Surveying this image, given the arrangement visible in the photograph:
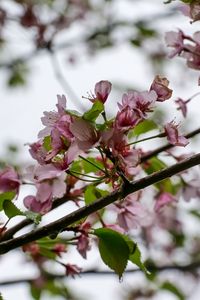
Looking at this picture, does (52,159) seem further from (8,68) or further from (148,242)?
(8,68)

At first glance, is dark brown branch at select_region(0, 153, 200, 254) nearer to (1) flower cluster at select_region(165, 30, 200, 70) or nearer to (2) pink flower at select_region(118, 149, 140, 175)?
(2) pink flower at select_region(118, 149, 140, 175)

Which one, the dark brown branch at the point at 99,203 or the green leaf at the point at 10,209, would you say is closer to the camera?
the dark brown branch at the point at 99,203

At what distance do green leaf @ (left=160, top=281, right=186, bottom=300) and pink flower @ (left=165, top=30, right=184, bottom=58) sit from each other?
5.79ft

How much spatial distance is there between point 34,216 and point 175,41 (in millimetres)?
692

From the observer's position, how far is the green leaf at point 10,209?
151 centimetres

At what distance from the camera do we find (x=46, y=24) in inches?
170

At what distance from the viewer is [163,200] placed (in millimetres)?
2109

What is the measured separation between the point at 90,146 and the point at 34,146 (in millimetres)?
273

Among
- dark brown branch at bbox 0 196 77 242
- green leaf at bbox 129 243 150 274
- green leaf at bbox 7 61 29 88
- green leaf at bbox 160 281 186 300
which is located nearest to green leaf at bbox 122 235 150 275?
green leaf at bbox 129 243 150 274

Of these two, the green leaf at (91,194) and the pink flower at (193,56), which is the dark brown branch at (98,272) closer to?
the green leaf at (91,194)

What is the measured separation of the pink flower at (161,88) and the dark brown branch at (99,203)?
0.61ft

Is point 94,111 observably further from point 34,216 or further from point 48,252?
point 48,252

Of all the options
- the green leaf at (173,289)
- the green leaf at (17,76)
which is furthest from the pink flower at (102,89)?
the green leaf at (17,76)

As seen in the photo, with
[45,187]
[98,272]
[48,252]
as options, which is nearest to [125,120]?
[45,187]
